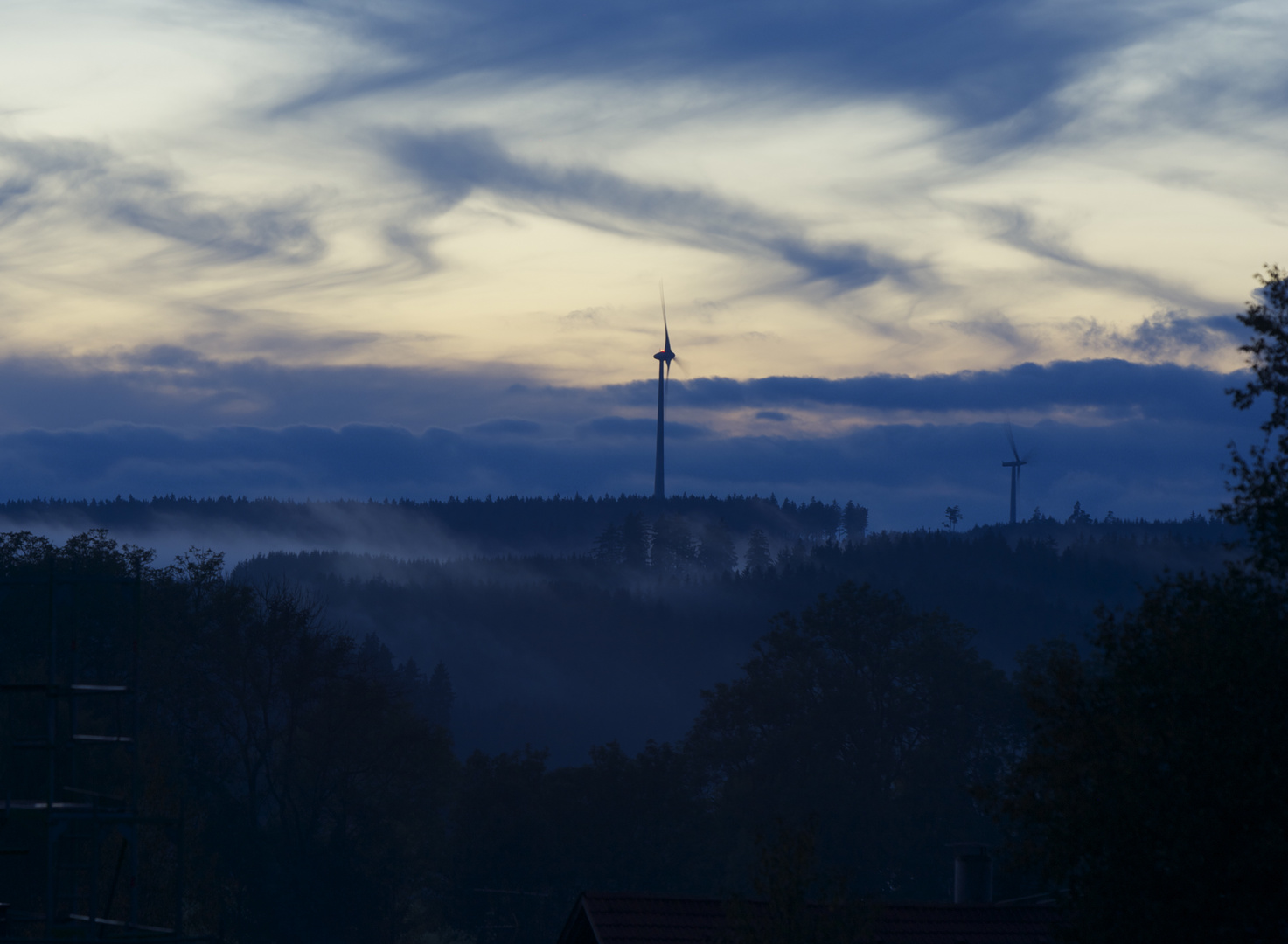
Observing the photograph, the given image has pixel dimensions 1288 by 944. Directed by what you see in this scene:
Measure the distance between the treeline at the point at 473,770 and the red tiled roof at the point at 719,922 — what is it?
3207cm

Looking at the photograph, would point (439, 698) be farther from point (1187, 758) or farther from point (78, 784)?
point (1187, 758)

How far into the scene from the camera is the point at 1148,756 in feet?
59.8

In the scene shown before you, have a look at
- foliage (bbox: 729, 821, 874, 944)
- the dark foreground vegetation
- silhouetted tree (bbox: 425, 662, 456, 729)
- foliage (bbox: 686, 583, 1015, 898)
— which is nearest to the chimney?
the dark foreground vegetation

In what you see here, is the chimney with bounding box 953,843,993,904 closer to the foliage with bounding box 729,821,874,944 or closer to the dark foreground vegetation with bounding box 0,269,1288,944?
the dark foreground vegetation with bounding box 0,269,1288,944

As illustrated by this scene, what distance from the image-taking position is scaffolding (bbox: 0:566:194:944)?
86.9ft

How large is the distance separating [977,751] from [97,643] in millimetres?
42438

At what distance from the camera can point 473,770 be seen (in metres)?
74.8

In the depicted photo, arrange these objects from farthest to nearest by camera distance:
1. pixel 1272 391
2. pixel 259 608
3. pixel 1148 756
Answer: pixel 259 608
pixel 1272 391
pixel 1148 756

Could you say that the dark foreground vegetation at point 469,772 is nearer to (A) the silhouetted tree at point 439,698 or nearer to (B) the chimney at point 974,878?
(B) the chimney at point 974,878

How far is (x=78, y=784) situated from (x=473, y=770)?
1189 inches

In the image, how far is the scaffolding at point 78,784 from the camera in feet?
86.9

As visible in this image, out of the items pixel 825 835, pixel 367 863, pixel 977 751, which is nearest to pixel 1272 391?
pixel 367 863

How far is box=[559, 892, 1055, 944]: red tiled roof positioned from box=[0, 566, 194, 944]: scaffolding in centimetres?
710

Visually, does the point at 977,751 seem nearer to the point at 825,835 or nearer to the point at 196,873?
the point at 825,835
